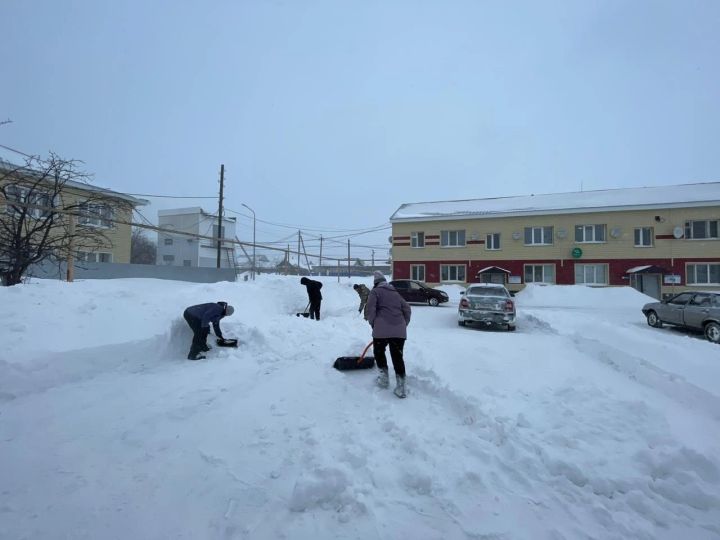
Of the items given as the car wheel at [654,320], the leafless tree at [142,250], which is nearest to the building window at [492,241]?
the car wheel at [654,320]

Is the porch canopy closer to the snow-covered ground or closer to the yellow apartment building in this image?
the yellow apartment building

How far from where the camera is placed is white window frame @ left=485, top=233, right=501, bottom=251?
27.7 meters

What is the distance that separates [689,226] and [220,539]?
101 feet

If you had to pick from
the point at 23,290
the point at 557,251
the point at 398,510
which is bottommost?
the point at 398,510

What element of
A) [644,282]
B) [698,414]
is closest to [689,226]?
[644,282]

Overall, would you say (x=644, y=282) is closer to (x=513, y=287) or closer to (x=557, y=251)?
(x=557, y=251)

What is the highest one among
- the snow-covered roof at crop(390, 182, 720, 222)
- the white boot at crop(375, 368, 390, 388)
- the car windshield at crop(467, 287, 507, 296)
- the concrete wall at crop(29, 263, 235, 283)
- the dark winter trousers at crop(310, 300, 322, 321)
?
the snow-covered roof at crop(390, 182, 720, 222)

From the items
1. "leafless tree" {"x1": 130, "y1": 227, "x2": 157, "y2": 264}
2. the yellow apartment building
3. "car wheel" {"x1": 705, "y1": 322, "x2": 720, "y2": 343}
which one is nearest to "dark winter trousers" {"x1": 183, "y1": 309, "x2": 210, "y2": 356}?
"car wheel" {"x1": 705, "y1": 322, "x2": 720, "y2": 343}

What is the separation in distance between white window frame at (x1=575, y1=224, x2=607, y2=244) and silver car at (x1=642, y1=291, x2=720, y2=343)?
13.3 metres

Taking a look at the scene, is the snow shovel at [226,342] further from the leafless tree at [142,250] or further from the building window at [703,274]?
the leafless tree at [142,250]

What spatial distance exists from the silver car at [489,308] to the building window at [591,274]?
1564 centimetres

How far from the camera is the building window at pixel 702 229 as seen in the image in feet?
76.5

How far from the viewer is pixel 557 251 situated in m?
26.1

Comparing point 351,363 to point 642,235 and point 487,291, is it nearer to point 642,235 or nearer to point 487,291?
point 487,291
